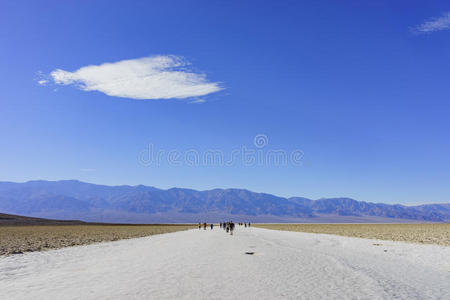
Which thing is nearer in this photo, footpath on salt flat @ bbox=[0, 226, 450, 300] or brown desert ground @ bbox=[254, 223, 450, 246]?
footpath on salt flat @ bbox=[0, 226, 450, 300]

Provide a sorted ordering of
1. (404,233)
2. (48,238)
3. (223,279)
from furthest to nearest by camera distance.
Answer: (404,233) → (48,238) → (223,279)

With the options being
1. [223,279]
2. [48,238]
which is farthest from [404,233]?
[48,238]

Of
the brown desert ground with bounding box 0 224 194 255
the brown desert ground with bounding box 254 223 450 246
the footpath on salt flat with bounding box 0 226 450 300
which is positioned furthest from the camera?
the brown desert ground with bounding box 254 223 450 246

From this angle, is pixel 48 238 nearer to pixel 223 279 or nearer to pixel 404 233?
pixel 223 279

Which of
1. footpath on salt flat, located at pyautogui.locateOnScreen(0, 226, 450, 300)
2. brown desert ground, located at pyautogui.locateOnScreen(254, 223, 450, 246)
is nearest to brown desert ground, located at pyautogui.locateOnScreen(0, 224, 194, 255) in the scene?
footpath on salt flat, located at pyautogui.locateOnScreen(0, 226, 450, 300)

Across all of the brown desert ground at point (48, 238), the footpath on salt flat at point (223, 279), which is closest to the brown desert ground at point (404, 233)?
the footpath on salt flat at point (223, 279)

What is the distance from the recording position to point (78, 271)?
41.5 ft

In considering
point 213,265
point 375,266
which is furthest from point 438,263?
point 213,265

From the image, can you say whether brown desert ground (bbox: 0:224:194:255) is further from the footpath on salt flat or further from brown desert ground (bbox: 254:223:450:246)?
brown desert ground (bbox: 254:223:450:246)

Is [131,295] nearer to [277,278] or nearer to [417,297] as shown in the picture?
[277,278]

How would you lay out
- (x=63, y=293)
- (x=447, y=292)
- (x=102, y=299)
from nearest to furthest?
(x=102, y=299) < (x=63, y=293) < (x=447, y=292)

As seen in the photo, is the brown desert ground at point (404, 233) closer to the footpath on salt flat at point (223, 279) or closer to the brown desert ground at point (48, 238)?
the footpath on salt flat at point (223, 279)

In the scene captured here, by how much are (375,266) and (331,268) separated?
8.31 ft

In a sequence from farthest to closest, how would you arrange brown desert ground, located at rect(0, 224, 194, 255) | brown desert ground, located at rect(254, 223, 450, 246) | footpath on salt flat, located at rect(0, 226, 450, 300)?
brown desert ground, located at rect(254, 223, 450, 246) < brown desert ground, located at rect(0, 224, 194, 255) < footpath on salt flat, located at rect(0, 226, 450, 300)
